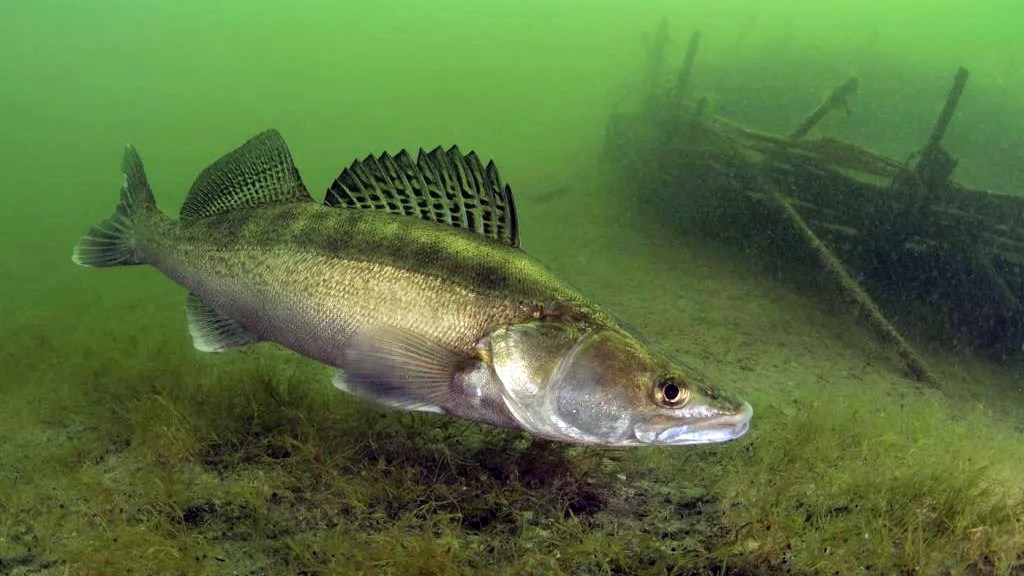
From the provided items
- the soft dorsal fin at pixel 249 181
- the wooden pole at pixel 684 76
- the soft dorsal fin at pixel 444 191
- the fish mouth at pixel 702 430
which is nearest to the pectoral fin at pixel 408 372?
the soft dorsal fin at pixel 444 191

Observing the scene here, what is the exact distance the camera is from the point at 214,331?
3.55 metres

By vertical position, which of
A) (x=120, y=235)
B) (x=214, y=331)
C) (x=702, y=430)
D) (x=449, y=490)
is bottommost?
(x=449, y=490)

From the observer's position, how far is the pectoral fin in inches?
103

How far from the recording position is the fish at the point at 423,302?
7.93 ft

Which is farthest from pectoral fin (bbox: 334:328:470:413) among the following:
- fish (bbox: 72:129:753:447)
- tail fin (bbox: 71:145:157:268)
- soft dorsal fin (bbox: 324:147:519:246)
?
tail fin (bbox: 71:145:157:268)

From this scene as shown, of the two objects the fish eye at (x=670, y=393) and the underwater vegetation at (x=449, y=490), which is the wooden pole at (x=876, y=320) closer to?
the underwater vegetation at (x=449, y=490)

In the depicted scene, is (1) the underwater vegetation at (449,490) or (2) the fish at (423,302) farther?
(1) the underwater vegetation at (449,490)

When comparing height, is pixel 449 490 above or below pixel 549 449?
below

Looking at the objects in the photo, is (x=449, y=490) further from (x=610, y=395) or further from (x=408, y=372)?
(x=610, y=395)

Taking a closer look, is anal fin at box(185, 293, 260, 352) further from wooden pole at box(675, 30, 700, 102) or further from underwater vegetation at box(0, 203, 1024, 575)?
wooden pole at box(675, 30, 700, 102)

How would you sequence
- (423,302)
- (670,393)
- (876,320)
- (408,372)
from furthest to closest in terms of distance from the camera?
(876,320), (423,302), (408,372), (670,393)

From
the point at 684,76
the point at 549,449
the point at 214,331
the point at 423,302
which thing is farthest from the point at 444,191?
the point at 684,76

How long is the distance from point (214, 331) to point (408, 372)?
163cm

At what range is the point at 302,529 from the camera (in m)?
3.25
